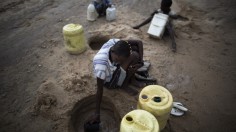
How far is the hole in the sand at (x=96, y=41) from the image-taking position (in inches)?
206

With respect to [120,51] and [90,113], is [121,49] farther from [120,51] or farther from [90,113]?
[90,113]

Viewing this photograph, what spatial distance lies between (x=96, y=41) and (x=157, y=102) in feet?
9.88

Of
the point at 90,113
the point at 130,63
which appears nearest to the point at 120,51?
the point at 130,63

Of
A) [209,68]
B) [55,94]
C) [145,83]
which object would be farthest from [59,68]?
[209,68]

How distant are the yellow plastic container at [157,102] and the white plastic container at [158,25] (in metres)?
2.39

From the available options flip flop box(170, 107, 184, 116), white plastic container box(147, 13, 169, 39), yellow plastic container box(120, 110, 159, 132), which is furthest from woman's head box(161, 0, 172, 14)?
yellow plastic container box(120, 110, 159, 132)

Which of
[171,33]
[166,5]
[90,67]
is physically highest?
[166,5]

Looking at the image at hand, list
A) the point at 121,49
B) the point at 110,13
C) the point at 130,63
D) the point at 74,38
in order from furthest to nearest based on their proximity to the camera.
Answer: the point at 110,13
the point at 74,38
the point at 130,63
the point at 121,49

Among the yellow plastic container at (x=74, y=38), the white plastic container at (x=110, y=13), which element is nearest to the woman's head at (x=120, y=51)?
the yellow plastic container at (x=74, y=38)

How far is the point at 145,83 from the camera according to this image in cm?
395

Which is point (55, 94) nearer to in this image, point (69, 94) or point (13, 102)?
point (69, 94)

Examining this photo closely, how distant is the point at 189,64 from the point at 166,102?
2.03 meters

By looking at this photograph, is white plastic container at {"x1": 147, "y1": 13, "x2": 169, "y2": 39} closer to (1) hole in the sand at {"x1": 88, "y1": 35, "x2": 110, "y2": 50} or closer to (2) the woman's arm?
(1) hole in the sand at {"x1": 88, "y1": 35, "x2": 110, "y2": 50}

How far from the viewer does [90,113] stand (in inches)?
148
